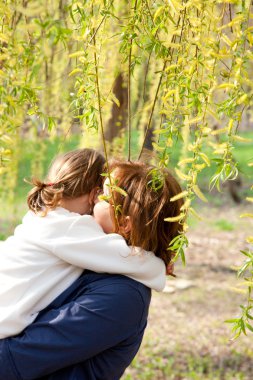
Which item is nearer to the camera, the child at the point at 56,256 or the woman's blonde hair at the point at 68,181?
the child at the point at 56,256

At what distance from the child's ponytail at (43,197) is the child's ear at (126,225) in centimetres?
17

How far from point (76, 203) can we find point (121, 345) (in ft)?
1.19

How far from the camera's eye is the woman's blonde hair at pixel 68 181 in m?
1.61

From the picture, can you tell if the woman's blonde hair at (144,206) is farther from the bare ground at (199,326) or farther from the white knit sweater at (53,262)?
the bare ground at (199,326)

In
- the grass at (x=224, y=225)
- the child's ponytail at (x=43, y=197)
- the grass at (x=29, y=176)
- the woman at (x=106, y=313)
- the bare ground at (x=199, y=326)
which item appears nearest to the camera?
the woman at (x=106, y=313)

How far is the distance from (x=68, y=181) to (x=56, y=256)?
0.20m

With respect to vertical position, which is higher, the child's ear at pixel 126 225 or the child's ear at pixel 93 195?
the child's ear at pixel 93 195

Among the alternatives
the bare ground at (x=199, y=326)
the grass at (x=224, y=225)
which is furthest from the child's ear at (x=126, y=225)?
the grass at (x=224, y=225)

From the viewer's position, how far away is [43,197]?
1.62 meters

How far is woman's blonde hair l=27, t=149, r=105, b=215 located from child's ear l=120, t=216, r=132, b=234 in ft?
0.46

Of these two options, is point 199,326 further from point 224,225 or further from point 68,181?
point 68,181

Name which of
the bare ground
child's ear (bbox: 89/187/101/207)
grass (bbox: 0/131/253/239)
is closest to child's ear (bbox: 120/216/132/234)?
child's ear (bbox: 89/187/101/207)

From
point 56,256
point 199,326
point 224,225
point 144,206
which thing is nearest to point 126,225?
point 144,206

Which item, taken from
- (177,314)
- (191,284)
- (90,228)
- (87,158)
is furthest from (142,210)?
(191,284)
